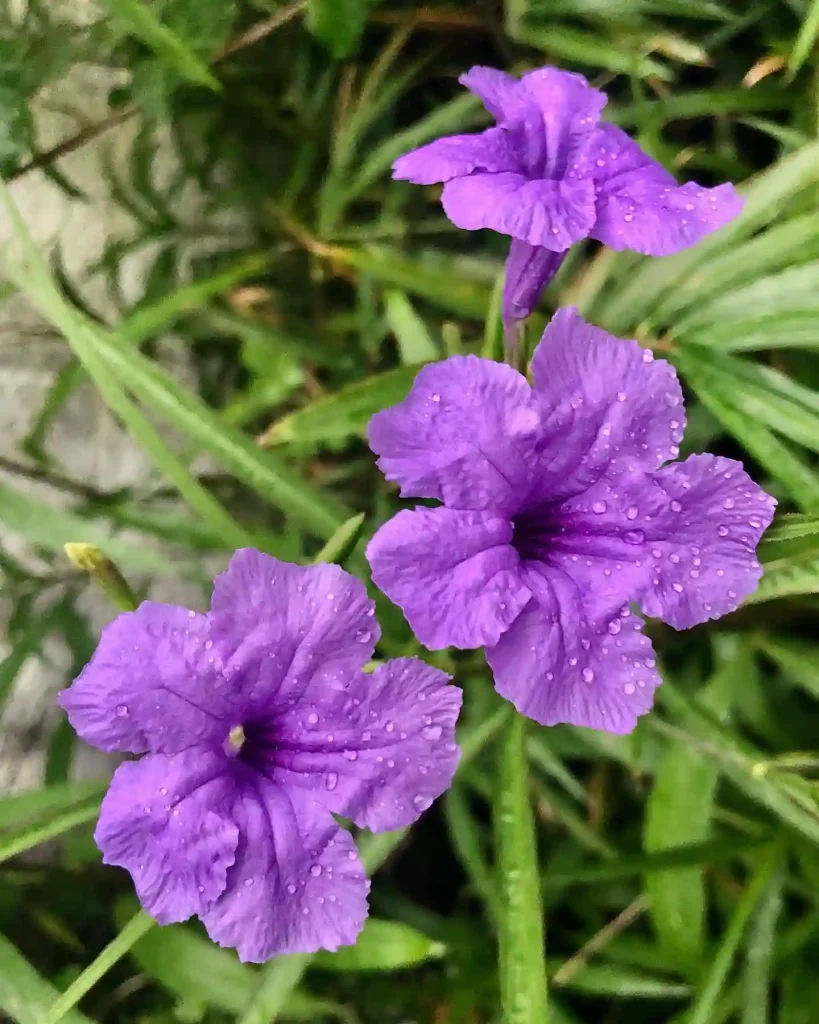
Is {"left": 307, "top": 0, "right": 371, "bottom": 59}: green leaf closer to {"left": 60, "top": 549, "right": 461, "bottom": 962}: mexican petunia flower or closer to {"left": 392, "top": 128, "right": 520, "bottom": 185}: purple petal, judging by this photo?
{"left": 392, "top": 128, "right": 520, "bottom": 185}: purple petal

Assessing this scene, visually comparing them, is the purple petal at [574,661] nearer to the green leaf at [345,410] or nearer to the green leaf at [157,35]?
the green leaf at [345,410]

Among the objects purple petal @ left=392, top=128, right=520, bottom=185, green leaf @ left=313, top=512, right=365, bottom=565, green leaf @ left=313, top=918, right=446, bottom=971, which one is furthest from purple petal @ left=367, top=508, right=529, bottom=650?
green leaf @ left=313, top=918, right=446, bottom=971

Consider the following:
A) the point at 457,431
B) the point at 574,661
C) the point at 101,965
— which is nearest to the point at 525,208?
the point at 457,431

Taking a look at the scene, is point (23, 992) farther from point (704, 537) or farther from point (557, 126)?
point (557, 126)

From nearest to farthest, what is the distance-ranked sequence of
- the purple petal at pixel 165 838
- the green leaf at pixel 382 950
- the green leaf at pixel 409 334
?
the purple petal at pixel 165 838 → the green leaf at pixel 382 950 → the green leaf at pixel 409 334

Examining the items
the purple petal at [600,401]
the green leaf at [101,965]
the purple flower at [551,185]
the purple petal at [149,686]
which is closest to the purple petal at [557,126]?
the purple flower at [551,185]

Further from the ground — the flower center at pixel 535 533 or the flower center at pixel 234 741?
the flower center at pixel 535 533
